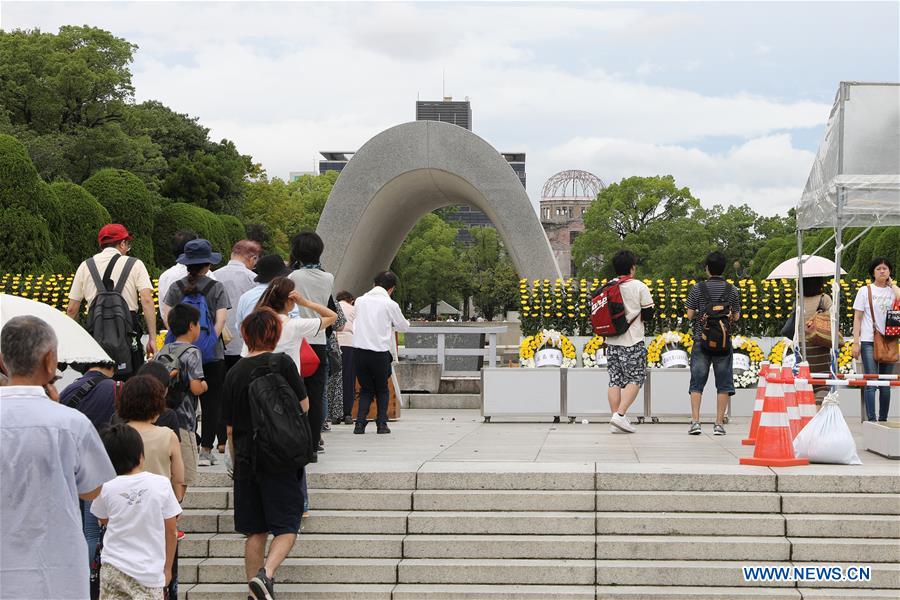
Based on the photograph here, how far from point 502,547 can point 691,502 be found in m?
1.33

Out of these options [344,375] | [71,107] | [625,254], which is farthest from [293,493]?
[71,107]

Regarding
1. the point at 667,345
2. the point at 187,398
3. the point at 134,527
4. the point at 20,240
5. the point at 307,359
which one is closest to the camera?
the point at 134,527

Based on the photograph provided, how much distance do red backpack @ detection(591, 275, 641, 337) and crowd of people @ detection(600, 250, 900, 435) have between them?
0.7 inches

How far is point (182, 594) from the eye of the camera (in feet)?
22.3

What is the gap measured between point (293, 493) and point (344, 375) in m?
6.62

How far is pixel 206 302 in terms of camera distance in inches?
318

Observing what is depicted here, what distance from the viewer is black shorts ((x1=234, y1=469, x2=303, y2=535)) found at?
6059mm

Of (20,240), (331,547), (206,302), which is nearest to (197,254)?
(206,302)

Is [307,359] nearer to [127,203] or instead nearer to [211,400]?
[211,400]

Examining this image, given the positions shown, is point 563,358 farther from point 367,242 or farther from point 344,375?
point 367,242

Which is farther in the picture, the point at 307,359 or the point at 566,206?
the point at 566,206

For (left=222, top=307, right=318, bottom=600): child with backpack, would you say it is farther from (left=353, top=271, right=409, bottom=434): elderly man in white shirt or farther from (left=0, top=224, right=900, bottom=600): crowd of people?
(left=353, top=271, right=409, bottom=434): elderly man in white shirt

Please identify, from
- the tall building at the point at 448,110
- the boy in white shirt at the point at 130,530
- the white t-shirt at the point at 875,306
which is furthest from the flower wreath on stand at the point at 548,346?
the tall building at the point at 448,110

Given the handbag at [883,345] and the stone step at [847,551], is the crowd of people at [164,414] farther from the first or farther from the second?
the handbag at [883,345]
